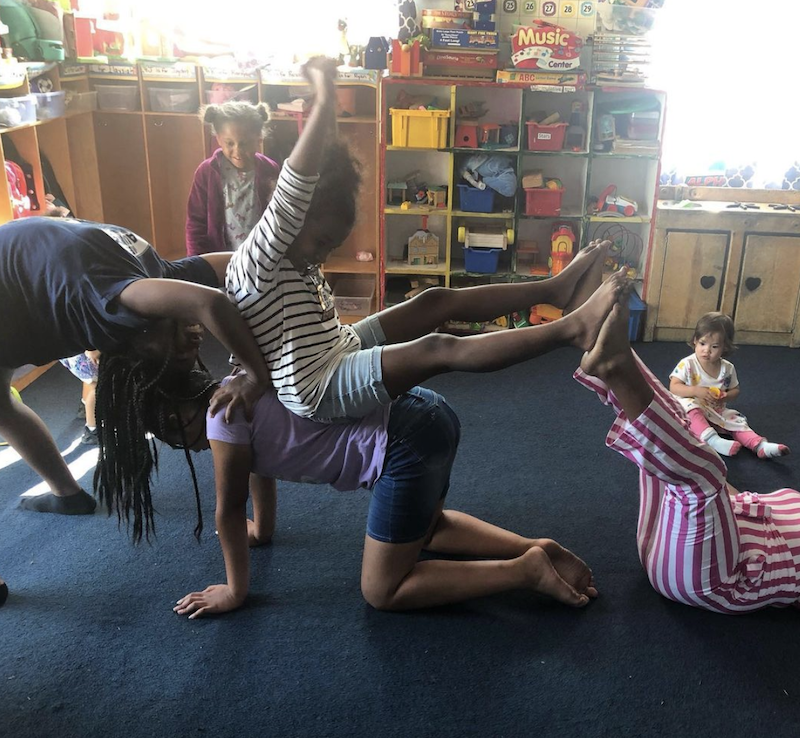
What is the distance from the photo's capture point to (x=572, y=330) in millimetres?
1551

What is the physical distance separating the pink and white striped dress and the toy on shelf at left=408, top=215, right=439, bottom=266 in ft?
7.46

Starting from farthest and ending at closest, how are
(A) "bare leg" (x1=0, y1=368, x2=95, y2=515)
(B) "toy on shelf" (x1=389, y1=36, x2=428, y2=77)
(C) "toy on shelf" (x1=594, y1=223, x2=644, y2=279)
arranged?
1. (C) "toy on shelf" (x1=594, y1=223, x2=644, y2=279)
2. (B) "toy on shelf" (x1=389, y1=36, x2=428, y2=77)
3. (A) "bare leg" (x1=0, y1=368, x2=95, y2=515)

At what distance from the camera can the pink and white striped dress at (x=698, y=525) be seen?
1.72m

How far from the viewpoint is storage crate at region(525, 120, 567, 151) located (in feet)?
12.0

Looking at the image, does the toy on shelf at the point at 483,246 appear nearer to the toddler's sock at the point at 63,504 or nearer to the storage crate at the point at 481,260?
the storage crate at the point at 481,260

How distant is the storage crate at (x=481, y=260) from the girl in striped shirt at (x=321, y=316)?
2.16m

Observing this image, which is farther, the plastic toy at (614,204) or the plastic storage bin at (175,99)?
the plastic storage bin at (175,99)

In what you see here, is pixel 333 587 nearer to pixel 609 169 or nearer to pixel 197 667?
pixel 197 667

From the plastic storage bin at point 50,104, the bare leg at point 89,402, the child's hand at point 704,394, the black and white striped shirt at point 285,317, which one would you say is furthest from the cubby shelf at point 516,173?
the black and white striped shirt at point 285,317

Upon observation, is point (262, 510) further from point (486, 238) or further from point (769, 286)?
point (769, 286)

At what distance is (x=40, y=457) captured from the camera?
2271 mm

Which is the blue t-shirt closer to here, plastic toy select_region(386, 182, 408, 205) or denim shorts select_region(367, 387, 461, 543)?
denim shorts select_region(367, 387, 461, 543)

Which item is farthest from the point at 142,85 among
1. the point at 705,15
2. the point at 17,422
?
the point at 705,15

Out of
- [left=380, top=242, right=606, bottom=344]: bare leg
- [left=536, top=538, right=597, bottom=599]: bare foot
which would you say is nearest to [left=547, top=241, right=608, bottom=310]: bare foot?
[left=380, top=242, right=606, bottom=344]: bare leg
